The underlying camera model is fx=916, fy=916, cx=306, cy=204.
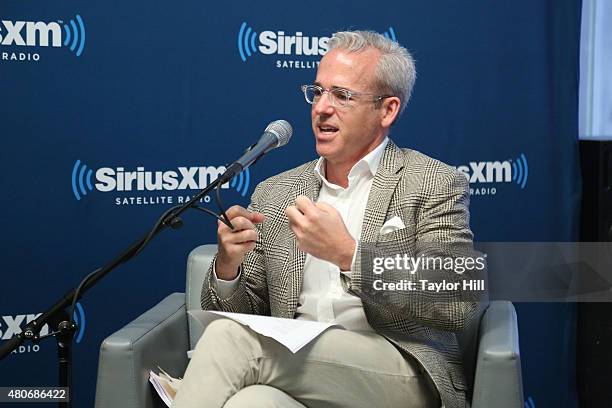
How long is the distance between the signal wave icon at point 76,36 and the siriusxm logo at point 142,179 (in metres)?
0.43

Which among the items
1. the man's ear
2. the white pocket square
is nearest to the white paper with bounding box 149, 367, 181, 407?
the white pocket square

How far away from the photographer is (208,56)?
11.6 feet

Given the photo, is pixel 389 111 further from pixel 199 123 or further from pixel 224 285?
pixel 199 123

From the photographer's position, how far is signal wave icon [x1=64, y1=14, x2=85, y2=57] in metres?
3.41

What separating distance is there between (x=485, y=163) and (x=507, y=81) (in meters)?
0.35

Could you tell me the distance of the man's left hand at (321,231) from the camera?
2238 millimetres

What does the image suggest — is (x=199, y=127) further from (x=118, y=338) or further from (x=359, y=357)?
(x=359, y=357)

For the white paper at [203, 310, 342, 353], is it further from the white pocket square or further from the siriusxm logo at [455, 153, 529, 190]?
the siriusxm logo at [455, 153, 529, 190]

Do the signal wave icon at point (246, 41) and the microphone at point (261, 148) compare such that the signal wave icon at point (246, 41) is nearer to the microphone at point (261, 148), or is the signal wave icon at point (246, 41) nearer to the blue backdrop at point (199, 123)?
the blue backdrop at point (199, 123)

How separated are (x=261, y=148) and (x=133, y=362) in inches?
27.7

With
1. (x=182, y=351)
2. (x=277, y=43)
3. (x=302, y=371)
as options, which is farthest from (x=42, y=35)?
(x=302, y=371)

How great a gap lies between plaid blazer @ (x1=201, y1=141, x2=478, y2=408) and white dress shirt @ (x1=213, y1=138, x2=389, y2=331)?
0.03 metres

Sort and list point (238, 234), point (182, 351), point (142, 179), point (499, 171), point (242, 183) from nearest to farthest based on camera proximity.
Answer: point (238, 234) → point (182, 351) → point (142, 179) → point (242, 183) → point (499, 171)

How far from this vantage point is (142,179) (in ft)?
11.5
